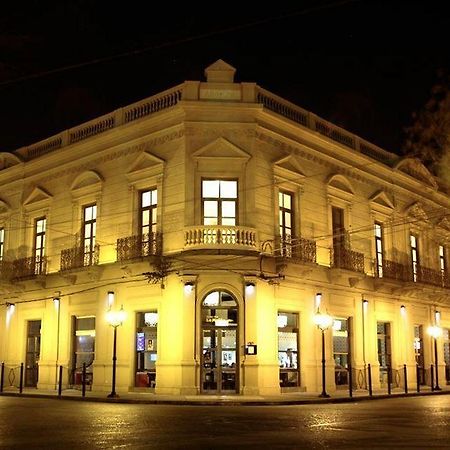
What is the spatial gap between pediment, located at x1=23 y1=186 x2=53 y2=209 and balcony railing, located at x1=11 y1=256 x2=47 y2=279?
7.74ft

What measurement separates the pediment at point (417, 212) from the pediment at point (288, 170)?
8.56 metres

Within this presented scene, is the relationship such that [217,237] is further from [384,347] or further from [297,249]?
[384,347]

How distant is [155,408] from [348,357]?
447 inches

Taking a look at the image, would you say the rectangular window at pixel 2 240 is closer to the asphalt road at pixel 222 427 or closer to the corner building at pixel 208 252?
the corner building at pixel 208 252

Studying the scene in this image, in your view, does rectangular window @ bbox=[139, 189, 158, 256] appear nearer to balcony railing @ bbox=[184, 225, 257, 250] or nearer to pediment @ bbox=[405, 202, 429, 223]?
balcony railing @ bbox=[184, 225, 257, 250]

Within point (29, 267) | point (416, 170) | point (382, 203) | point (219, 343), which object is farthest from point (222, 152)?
point (416, 170)

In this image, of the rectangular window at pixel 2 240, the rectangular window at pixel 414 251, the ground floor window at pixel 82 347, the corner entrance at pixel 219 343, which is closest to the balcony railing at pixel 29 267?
the rectangular window at pixel 2 240

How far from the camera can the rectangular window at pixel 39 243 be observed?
1116 inches

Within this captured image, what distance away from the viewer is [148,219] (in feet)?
81.1

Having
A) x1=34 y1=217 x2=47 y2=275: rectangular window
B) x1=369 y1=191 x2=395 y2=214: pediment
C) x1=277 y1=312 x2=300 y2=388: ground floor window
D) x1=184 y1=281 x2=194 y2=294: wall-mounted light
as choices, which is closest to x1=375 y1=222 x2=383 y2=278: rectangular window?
x1=369 y1=191 x2=395 y2=214: pediment

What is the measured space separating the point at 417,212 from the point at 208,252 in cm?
1439

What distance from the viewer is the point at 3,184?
31.4 meters

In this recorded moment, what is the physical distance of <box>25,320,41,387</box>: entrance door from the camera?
28.2 m

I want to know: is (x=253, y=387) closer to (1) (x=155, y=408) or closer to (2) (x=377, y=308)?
(1) (x=155, y=408)
